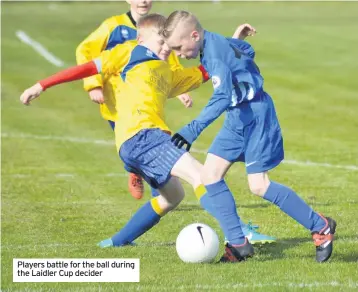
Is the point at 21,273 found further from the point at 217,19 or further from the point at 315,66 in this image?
the point at 217,19

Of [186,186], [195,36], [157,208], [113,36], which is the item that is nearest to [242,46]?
[195,36]

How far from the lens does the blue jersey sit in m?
8.03

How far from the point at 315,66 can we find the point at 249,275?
1885 centimetres

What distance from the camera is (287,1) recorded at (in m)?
45.5

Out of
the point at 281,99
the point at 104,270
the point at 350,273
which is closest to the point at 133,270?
the point at 104,270

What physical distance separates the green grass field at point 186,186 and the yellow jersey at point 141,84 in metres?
1.07

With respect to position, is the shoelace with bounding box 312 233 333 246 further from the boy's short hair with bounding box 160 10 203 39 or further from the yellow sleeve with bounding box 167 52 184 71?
the yellow sleeve with bounding box 167 52 184 71

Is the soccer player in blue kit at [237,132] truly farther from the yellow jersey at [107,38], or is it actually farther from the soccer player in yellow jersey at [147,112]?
the yellow jersey at [107,38]

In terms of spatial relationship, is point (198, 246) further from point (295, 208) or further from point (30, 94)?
point (30, 94)

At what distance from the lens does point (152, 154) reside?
8609 millimetres

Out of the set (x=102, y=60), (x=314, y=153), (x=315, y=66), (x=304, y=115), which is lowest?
(x=315, y=66)

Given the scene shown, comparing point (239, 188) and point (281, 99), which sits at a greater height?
point (239, 188)
